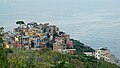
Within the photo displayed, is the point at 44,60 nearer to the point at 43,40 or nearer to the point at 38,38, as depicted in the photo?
the point at 38,38

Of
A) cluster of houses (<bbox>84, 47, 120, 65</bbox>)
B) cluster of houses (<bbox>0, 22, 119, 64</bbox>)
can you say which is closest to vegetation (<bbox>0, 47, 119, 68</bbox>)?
cluster of houses (<bbox>84, 47, 120, 65</bbox>)

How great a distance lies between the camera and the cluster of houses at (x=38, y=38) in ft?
89.5

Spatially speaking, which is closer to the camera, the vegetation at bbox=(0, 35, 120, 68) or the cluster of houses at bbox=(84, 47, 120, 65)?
the vegetation at bbox=(0, 35, 120, 68)

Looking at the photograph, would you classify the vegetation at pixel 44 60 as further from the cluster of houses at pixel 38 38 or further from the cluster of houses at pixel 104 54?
the cluster of houses at pixel 38 38

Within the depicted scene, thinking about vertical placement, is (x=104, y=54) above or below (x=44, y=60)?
below

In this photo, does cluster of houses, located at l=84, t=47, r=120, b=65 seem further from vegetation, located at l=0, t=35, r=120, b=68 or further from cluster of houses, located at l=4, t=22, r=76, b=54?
vegetation, located at l=0, t=35, r=120, b=68

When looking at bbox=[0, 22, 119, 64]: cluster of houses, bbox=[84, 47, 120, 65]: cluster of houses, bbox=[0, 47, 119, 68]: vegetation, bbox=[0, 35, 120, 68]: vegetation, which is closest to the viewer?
bbox=[0, 47, 119, 68]: vegetation

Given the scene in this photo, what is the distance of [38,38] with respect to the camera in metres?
28.4

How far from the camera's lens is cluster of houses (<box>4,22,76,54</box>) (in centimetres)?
2727

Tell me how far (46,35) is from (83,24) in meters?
12.9

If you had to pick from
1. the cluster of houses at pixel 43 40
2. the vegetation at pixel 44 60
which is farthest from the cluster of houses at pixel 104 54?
the vegetation at pixel 44 60

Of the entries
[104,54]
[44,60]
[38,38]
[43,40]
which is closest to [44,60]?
[44,60]

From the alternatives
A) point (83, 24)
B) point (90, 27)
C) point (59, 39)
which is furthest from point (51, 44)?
point (83, 24)

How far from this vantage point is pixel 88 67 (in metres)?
19.7
